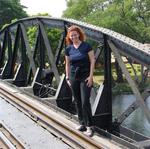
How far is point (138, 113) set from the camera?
30891 mm

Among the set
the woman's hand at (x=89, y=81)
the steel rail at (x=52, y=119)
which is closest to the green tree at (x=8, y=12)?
the steel rail at (x=52, y=119)

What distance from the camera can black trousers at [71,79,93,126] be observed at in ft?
23.0

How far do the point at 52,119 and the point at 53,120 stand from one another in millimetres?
50

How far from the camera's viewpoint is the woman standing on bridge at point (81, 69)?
6879 mm

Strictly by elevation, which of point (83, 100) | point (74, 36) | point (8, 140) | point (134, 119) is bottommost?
point (134, 119)

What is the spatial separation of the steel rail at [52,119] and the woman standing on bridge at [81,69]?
0.21 meters

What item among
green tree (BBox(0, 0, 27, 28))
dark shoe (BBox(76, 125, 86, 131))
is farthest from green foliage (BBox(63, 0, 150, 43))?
dark shoe (BBox(76, 125, 86, 131))

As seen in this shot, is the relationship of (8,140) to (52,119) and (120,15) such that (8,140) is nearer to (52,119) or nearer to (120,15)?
(52,119)

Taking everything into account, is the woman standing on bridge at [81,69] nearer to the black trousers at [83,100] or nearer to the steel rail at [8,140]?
the black trousers at [83,100]

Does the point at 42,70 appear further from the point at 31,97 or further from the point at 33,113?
the point at 33,113

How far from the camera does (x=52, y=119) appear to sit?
8008mm

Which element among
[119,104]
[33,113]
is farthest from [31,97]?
[119,104]

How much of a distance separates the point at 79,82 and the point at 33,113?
2.05 meters

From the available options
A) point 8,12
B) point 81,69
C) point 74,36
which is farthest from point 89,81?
point 8,12
